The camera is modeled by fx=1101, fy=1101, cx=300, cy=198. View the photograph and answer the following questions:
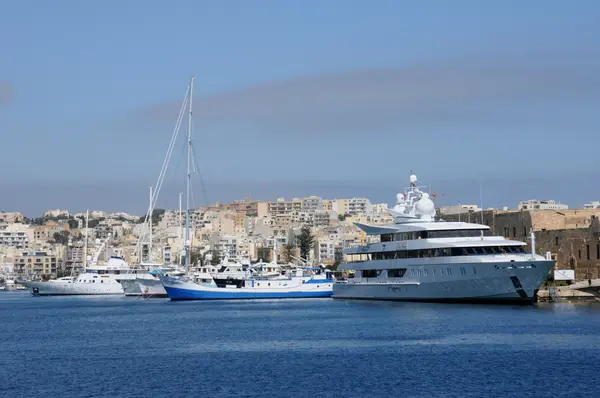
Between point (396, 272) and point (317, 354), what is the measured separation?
30916 millimetres

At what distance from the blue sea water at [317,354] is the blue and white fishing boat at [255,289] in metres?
22.7

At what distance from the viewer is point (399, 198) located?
78625 mm

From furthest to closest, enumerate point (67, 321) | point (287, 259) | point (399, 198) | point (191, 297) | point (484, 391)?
point (287, 259) < point (191, 297) < point (399, 198) < point (67, 321) < point (484, 391)

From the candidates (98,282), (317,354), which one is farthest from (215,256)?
(317,354)

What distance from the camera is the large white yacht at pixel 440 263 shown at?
6369 cm

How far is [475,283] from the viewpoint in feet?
213

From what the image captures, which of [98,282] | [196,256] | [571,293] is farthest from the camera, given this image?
[196,256]

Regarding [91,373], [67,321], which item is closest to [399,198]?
[67,321]

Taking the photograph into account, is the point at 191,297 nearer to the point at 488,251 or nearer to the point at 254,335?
the point at 488,251

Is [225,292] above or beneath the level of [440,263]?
beneath

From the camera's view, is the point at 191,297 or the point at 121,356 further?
the point at 191,297

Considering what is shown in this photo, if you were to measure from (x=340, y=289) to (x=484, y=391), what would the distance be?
49.9m

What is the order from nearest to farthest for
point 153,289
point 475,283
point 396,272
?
1. point 475,283
2. point 396,272
3. point 153,289

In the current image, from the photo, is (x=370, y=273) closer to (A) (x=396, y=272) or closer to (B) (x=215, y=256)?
(A) (x=396, y=272)
